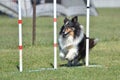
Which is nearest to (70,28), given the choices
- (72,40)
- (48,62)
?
(72,40)

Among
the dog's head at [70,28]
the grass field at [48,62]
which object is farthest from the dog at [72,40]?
the grass field at [48,62]

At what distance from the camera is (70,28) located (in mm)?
9414

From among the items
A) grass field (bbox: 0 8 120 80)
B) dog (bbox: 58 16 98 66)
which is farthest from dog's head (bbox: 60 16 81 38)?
grass field (bbox: 0 8 120 80)

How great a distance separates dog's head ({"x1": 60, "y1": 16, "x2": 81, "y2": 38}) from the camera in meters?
9.40

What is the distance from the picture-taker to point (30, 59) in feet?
36.8

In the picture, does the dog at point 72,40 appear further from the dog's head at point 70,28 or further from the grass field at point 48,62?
the grass field at point 48,62

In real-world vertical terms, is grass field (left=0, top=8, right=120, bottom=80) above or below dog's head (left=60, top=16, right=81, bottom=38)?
below

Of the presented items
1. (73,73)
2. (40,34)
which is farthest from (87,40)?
(40,34)

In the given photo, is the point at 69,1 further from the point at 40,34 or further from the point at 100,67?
the point at 100,67

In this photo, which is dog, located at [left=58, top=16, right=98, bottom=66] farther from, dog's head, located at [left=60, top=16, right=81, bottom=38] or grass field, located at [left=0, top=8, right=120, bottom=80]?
grass field, located at [left=0, top=8, right=120, bottom=80]

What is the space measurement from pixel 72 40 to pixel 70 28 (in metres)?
0.29

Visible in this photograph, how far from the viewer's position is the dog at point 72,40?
9.45m

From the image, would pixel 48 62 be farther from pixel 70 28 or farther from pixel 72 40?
pixel 70 28

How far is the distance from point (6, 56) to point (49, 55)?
3.70 feet
